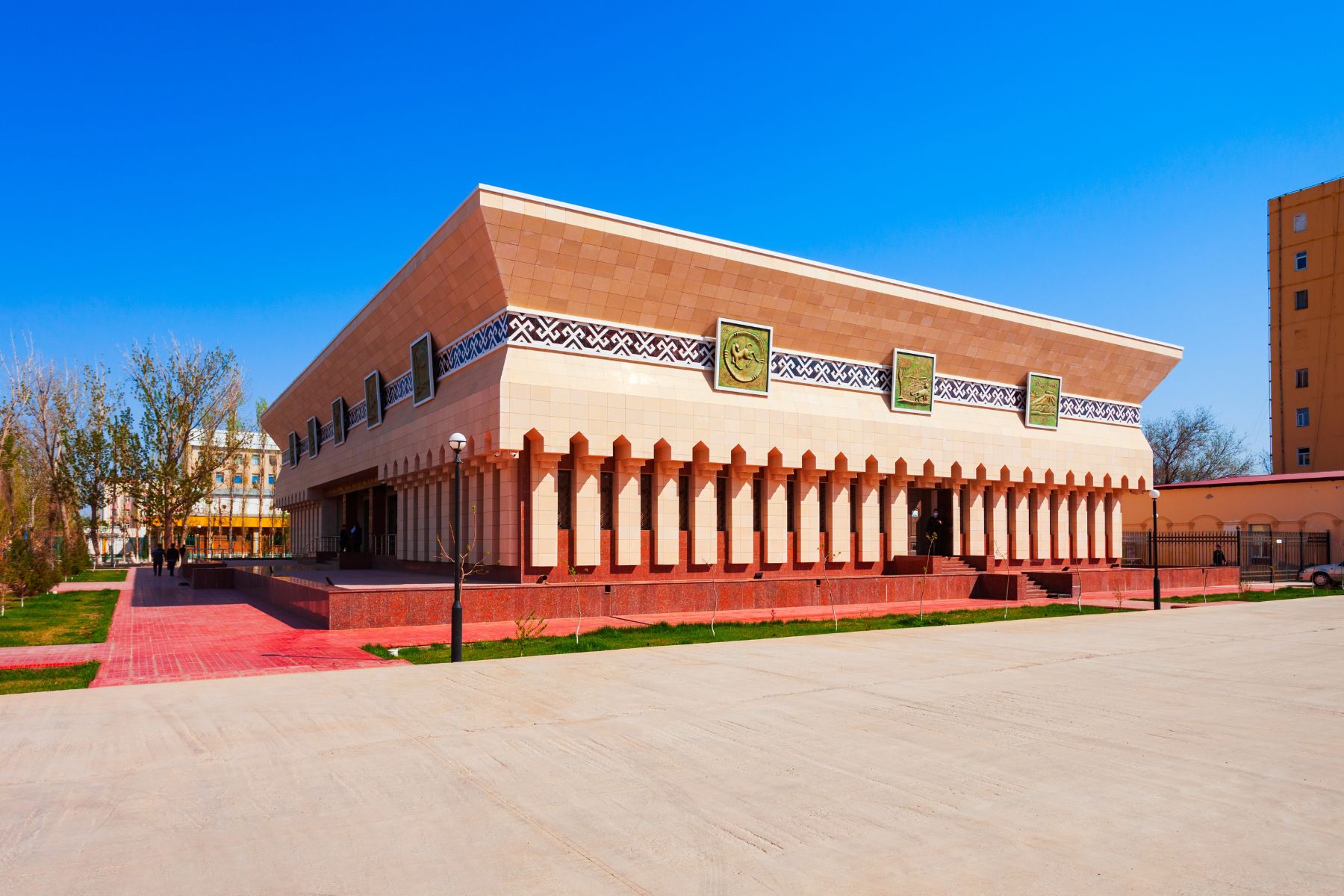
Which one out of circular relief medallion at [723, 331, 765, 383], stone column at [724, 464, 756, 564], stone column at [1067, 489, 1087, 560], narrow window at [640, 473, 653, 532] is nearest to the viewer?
narrow window at [640, 473, 653, 532]

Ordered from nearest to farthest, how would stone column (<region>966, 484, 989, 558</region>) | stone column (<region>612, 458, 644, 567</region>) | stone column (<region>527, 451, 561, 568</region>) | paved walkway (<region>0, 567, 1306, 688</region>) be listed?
paved walkway (<region>0, 567, 1306, 688</region>)
stone column (<region>527, 451, 561, 568</region>)
stone column (<region>612, 458, 644, 567</region>)
stone column (<region>966, 484, 989, 558</region>)

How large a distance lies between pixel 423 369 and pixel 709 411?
29.7ft

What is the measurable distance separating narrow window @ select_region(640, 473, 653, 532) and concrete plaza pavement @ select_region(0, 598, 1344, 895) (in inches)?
469

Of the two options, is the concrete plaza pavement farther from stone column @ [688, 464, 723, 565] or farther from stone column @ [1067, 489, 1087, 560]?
stone column @ [1067, 489, 1087, 560]

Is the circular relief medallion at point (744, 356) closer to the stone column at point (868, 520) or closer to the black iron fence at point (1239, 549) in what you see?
the stone column at point (868, 520)

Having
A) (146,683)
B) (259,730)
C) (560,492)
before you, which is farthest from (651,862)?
(560,492)

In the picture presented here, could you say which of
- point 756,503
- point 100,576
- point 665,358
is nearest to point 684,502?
point 756,503

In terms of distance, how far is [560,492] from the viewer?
22.4 metres

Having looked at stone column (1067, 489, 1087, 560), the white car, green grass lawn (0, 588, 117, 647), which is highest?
stone column (1067, 489, 1087, 560)

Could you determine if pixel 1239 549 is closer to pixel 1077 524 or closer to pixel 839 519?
pixel 1077 524

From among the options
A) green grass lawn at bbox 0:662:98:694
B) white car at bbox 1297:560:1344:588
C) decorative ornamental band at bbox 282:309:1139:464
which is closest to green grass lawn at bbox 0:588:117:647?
green grass lawn at bbox 0:662:98:694

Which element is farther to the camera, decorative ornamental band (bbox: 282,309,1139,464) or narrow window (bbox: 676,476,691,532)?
narrow window (bbox: 676,476,691,532)

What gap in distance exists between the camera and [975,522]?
30609 mm

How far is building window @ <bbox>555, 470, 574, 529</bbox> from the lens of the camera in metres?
22.2
